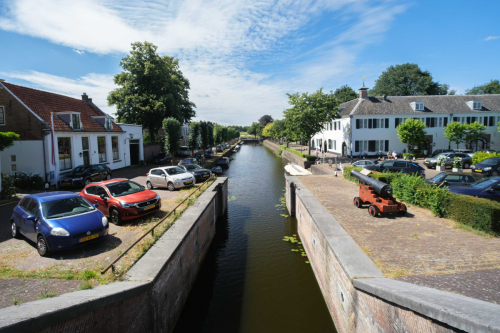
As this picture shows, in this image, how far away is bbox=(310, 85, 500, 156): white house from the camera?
37.8 m

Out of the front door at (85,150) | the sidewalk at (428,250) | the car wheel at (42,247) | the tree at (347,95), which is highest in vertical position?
the tree at (347,95)

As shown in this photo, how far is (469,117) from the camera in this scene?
38.6 m

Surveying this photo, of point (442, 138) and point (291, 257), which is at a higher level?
point (442, 138)

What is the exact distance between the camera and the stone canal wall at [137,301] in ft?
13.8

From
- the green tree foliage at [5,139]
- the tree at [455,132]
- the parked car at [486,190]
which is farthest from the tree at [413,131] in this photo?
the green tree foliage at [5,139]

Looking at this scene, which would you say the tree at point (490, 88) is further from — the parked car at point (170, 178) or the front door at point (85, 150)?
the front door at point (85, 150)

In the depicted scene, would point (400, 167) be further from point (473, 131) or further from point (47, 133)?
point (47, 133)

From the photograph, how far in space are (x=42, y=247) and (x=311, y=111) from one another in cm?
3453

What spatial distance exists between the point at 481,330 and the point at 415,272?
3502mm

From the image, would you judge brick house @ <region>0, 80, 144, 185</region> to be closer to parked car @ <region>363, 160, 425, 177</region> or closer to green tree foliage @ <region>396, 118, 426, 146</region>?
parked car @ <region>363, 160, 425, 177</region>

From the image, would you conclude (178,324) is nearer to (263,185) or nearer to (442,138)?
(263,185)

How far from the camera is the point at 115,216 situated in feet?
35.5

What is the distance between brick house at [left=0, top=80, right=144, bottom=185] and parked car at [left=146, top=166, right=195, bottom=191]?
7540 mm

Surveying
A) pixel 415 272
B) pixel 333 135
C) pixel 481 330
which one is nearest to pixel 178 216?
pixel 415 272
